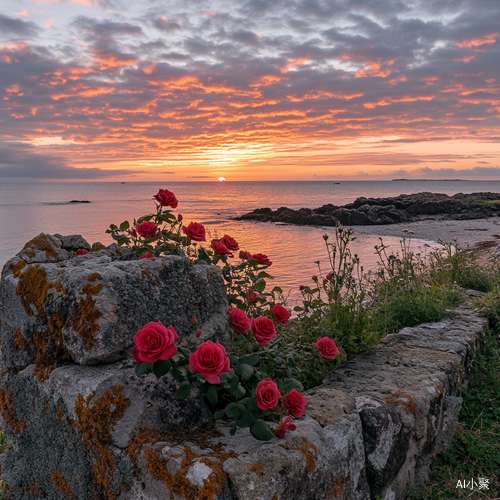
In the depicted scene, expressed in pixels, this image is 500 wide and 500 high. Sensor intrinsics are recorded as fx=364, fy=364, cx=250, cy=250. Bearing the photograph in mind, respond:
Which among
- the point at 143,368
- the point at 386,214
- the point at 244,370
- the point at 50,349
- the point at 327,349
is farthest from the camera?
the point at 386,214

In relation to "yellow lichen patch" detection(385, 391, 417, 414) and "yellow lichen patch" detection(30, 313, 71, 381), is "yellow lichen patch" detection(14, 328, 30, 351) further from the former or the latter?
"yellow lichen patch" detection(385, 391, 417, 414)

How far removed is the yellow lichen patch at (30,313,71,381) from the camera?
230 cm

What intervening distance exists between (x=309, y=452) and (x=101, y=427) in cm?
111

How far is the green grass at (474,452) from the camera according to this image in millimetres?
2644

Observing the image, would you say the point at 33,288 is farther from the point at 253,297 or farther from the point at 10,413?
the point at 253,297

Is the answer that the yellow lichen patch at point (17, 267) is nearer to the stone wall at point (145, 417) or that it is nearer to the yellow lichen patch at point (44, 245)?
the stone wall at point (145, 417)

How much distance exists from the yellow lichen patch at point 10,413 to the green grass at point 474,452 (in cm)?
276

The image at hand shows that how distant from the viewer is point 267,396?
6.39 feet

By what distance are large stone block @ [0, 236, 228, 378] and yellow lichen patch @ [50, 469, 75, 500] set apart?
0.62 m

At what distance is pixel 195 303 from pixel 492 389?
3.49m

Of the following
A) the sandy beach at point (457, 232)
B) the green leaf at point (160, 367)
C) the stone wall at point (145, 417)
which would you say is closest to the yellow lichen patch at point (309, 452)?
the stone wall at point (145, 417)

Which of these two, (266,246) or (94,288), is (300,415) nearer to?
(94,288)

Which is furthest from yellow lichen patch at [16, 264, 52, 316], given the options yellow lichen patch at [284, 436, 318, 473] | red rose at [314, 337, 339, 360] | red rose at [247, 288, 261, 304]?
red rose at [314, 337, 339, 360]

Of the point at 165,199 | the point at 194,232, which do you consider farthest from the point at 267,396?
the point at 165,199
